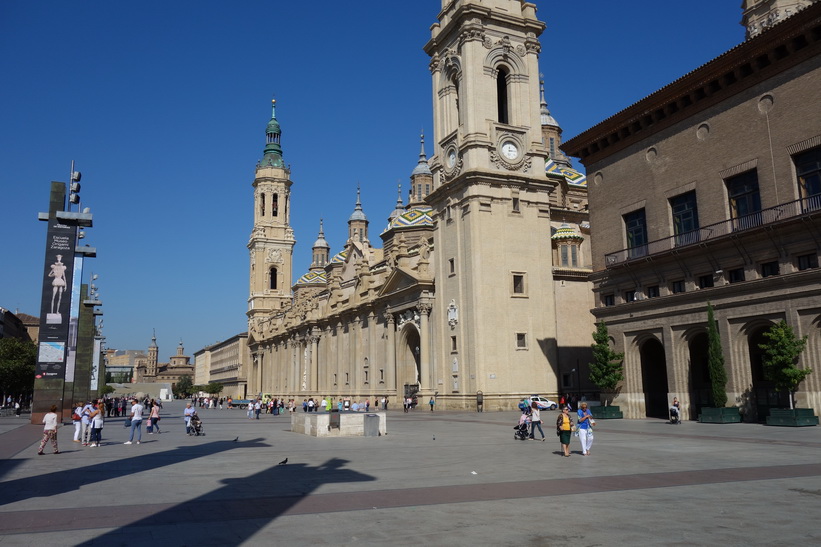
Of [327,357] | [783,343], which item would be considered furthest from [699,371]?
[327,357]

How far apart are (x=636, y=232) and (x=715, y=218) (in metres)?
5.33

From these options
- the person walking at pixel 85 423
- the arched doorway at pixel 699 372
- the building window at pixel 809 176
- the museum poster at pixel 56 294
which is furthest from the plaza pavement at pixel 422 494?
the museum poster at pixel 56 294

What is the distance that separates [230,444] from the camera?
78.3 feet

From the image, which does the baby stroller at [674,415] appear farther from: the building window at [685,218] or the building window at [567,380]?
the building window at [567,380]

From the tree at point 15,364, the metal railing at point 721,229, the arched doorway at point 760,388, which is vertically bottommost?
the arched doorway at point 760,388

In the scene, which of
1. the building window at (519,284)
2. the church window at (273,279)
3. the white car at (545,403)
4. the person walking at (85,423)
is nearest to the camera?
the person walking at (85,423)

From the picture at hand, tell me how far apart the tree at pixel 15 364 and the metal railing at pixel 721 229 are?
49.4 m

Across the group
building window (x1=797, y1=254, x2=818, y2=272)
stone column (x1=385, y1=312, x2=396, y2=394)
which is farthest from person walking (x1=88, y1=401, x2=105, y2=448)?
stone column (x1=385, y1=312, x2=396, y2=394)

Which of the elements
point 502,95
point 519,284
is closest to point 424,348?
point 519,284

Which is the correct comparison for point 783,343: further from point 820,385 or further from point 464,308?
point 464,308

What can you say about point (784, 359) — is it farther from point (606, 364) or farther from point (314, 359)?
point (314, 359)

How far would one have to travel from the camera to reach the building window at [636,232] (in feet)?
115

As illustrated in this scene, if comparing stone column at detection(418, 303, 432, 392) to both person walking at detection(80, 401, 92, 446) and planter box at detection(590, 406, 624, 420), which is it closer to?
planter box at detection(590, 406, 624, 420)

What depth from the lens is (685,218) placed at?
33.0m
